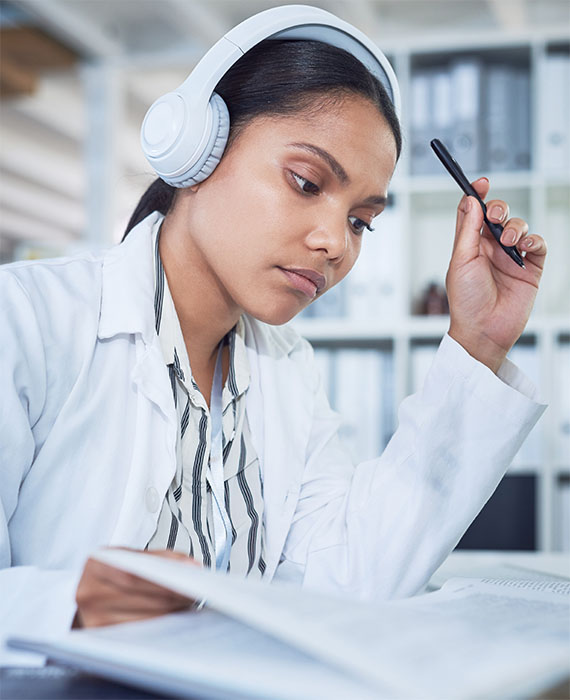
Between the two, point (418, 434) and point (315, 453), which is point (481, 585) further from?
point (315, 453)

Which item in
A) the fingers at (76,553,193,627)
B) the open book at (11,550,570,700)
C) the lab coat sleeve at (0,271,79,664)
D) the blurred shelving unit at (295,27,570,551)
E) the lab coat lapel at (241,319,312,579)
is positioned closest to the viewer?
the open book at (11,550,570,700)

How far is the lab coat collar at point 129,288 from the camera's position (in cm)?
88

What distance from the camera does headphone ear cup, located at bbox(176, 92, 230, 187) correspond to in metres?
0.92

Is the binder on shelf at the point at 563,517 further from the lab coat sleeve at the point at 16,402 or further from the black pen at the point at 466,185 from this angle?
the lab coat sleeve at the point at 16,402

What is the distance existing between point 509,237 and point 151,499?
55cm

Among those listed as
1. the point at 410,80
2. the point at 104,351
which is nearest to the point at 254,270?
the point at 104,351

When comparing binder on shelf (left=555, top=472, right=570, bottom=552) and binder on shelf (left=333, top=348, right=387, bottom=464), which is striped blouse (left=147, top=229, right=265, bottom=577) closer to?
binder on shelf (left=333, top=348, right=387, bottom=464)

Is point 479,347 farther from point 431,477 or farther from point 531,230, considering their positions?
point 531,230

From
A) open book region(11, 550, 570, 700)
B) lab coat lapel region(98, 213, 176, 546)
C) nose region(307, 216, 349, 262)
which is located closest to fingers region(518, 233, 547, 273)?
nose region(307, 216, 349, 262)

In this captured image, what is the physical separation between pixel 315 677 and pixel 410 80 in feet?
8.04

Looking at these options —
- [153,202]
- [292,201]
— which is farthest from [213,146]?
[153,202]

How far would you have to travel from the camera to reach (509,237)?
3.15 feet

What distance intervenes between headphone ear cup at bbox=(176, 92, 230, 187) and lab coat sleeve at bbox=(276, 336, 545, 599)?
14.2 inches

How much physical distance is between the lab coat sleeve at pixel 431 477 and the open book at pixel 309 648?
1.26 ft
